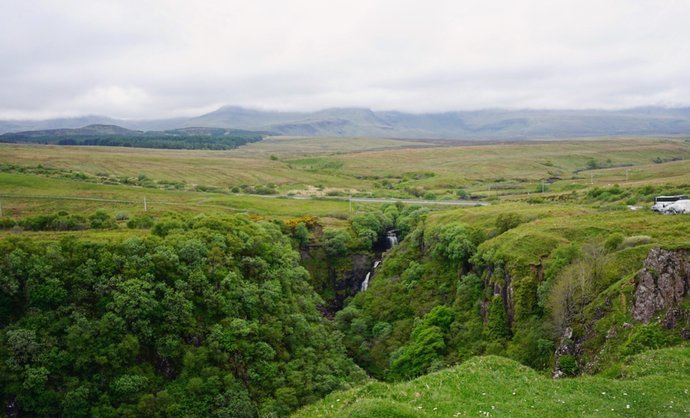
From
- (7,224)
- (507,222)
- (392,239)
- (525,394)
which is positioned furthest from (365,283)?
(525,394)

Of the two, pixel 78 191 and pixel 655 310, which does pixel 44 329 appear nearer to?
pixel 655 310

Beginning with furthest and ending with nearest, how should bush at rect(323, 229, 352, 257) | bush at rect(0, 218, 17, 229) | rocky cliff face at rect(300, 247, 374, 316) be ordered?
bush at rect(323, 229, 352, 257) < rocky cliff face at rect(300, 247, 374, 316) < bush at rect(0, 218, 17, 229)

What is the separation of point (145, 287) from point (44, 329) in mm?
11998

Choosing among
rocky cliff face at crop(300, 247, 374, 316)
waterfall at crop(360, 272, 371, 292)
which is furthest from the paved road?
waterfall at crop(360, 272, 371, 292)

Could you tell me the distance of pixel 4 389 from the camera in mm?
55250

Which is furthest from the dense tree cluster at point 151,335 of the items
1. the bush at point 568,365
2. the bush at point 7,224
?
the bush at point 7,224

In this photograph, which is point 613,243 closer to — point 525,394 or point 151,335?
point 525,394

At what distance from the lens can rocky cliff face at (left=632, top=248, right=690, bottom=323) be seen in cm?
4119

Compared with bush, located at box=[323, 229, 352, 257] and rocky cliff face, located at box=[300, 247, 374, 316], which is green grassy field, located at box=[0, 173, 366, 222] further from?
rocky cliff face, located at box=[300, 247, 374, 316]

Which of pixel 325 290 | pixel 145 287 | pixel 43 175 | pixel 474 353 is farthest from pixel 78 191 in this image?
pixel 474 353

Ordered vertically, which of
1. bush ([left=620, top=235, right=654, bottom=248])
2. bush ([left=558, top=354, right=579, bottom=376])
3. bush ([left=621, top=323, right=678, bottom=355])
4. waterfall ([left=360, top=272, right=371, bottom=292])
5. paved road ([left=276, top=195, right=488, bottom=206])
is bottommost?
waterfall ([left=360, top=272, right=371, bottom=292])

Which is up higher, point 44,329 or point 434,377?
point 434,377

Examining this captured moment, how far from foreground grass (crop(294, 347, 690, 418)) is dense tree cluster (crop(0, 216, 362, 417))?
3061cm

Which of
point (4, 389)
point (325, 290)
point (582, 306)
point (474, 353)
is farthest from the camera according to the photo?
point (325, 290)
